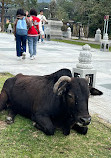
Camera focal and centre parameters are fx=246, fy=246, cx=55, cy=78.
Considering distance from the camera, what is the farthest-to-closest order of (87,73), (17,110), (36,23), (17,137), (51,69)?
(36,23) → (51,69) → (87,73) → (17,110) → (17,137)

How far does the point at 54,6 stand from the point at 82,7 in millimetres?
10796

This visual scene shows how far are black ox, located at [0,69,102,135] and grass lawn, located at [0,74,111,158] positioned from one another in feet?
0.40

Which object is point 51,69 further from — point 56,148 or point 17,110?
point 56,148

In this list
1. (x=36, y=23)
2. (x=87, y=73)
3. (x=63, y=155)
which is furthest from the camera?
(x=36, y=23)

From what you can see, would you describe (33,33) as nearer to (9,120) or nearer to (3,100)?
(3,100)

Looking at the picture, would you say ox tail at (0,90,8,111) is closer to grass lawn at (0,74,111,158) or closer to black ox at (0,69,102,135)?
black ox at (0,69,102,135)

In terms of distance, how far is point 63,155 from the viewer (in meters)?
3.18

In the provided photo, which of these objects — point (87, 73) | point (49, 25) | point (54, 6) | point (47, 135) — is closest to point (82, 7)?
point (54, 6)

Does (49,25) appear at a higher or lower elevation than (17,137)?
higher

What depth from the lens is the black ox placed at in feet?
10.8

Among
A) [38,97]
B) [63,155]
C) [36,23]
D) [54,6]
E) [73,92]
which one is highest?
[54,6]

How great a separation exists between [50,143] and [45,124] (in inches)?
11.5

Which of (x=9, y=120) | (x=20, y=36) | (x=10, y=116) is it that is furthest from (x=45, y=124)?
(x=20, y=36)

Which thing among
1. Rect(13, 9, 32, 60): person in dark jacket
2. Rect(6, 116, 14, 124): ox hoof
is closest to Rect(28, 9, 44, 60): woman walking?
Rect(13, 9, 32, 60): person in dark jacket
